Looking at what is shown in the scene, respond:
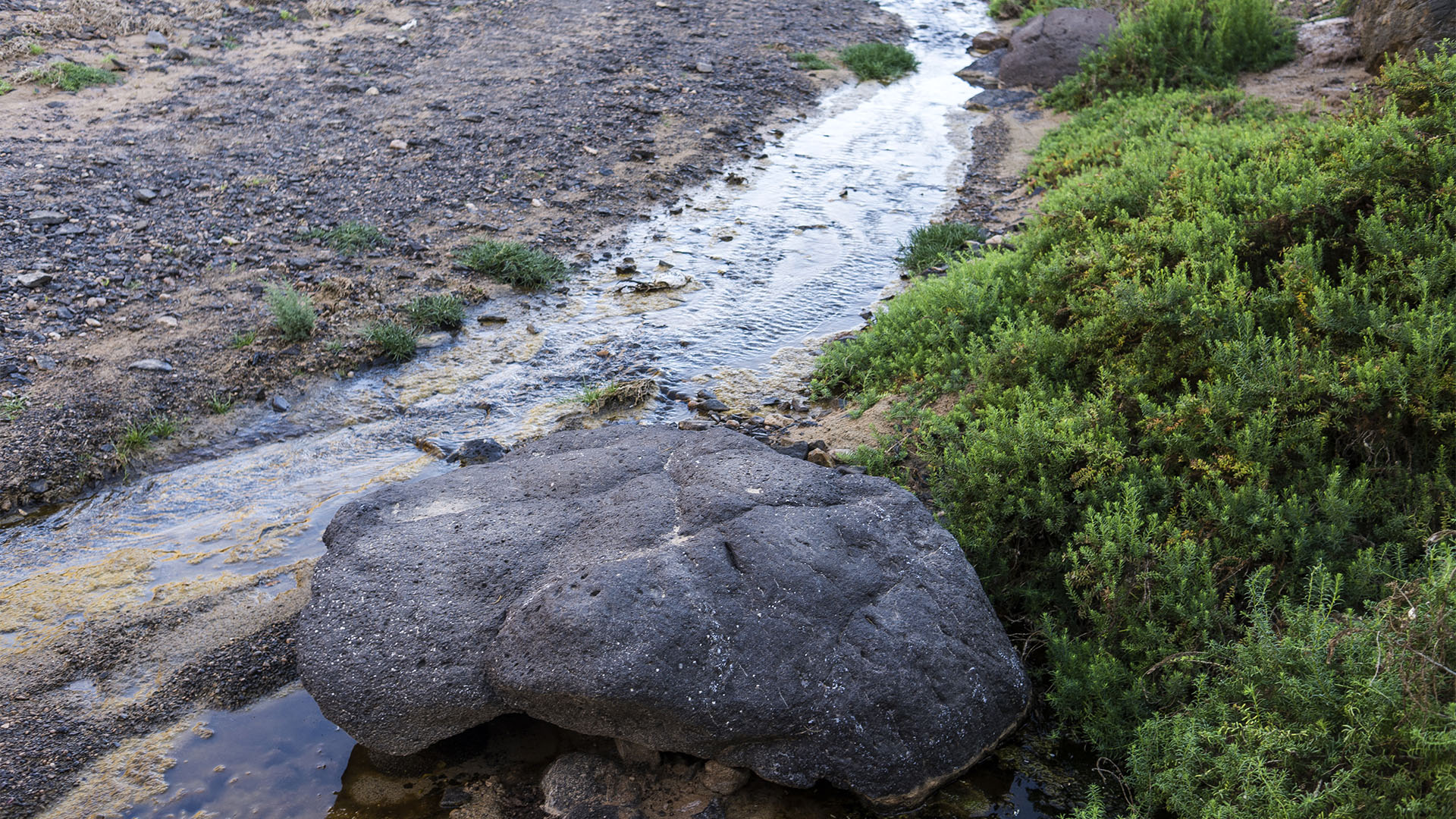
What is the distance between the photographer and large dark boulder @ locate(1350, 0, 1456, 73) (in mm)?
7387

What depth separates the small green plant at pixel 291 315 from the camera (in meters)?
6.45

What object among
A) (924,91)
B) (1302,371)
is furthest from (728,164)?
(1302,371)

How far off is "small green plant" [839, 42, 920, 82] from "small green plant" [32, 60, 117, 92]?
9.35 metres

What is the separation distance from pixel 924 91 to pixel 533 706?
1207 cm

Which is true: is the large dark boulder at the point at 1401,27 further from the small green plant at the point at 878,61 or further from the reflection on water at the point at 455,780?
the reflection on water at the point at 455,780

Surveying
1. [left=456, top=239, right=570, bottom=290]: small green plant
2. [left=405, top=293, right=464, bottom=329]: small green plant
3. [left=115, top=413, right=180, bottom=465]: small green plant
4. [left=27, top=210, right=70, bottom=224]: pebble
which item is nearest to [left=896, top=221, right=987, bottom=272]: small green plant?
[left=456, top=239, right=570, bottom=290]: small green plant

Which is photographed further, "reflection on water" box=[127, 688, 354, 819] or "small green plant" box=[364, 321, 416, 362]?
"small green plant" box=[364, 321, 416, 362]

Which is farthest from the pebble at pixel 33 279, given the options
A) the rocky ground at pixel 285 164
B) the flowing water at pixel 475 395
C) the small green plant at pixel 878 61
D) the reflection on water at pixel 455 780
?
the small green plant at pixel 878 61

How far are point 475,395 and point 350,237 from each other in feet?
7.37

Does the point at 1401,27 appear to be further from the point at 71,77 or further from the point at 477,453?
the point at 71,77

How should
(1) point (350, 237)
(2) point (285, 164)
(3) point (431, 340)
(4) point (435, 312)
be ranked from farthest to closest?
(2) point (285, 164)
(1) point (350, 237)
(4) point (435, 312)
(3) point (431, 340)

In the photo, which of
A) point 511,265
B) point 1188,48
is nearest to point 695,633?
point 511,265

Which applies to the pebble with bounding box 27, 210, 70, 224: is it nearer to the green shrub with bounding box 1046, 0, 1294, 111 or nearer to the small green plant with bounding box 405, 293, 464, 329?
the small green plant with bounding box 405, 293, 464, 329

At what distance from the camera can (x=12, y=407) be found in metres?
5.47
